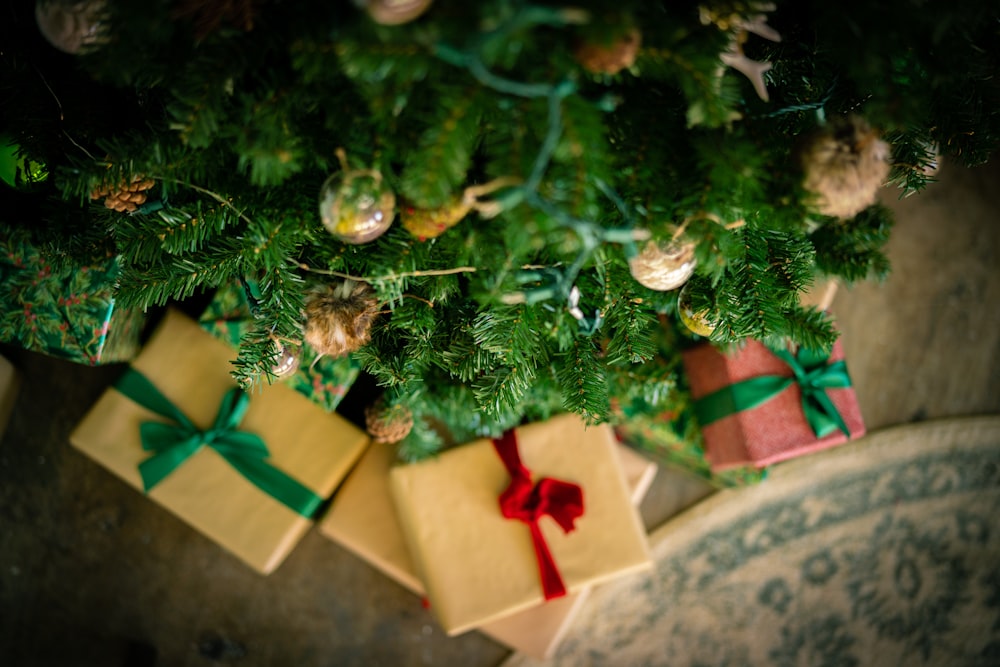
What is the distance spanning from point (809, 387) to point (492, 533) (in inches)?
23.7

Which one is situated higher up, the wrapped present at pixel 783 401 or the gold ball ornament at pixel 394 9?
the gold ball ornament at pixel 394 9

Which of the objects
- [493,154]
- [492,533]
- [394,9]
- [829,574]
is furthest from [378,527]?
[829,574]

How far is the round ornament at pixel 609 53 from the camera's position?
464 mm

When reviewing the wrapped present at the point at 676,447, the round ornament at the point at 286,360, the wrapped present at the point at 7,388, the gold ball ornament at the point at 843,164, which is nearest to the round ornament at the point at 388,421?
the round ornament at the point at 286,360

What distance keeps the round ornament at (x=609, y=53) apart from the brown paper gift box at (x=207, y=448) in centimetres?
82

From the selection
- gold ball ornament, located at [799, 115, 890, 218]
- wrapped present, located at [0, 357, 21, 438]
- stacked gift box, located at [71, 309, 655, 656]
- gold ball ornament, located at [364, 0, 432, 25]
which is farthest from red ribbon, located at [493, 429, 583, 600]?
wrapped present, located at [0, 357, 21, 438]

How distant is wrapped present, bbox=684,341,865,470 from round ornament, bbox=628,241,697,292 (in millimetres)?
437

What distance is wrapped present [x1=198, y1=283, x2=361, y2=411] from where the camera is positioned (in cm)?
103

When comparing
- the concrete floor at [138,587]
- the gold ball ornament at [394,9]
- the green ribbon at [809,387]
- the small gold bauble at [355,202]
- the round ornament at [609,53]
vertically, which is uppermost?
the round ornament at [609,53]

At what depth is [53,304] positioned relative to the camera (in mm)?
975

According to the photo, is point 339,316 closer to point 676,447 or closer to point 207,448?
point 207,448

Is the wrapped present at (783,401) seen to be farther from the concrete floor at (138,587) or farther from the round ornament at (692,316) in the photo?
the concrete floor at (138,587)

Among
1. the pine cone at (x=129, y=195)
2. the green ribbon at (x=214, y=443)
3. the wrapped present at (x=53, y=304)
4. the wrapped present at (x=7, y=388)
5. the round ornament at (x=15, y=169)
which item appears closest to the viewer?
the pine cone at (x=129, y=195)

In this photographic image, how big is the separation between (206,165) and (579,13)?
1.40 feet
